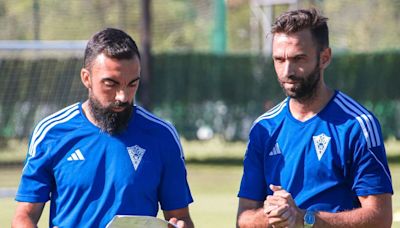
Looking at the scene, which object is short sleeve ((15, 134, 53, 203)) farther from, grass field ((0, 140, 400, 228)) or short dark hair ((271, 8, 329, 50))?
grass field ((0, 140, 400, 228))

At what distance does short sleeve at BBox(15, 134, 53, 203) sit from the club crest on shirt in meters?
0.41

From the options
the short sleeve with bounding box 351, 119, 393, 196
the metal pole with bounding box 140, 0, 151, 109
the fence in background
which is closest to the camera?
the short sleeve with bounding box 351, 119, 393, 196

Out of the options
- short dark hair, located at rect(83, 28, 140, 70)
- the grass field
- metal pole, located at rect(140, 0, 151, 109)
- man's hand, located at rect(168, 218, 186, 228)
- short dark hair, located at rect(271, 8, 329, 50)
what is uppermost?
short dark hair, located at rect(271, 8, 329, 50)

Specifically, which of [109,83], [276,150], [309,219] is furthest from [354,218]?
[109,83]

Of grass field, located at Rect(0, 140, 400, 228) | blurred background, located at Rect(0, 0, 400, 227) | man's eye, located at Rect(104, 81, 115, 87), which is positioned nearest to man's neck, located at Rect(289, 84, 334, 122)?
man's eye, located at Rect(104, 81, 115, 87)

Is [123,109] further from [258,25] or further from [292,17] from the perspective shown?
[258,25]

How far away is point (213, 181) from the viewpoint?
17781 mm

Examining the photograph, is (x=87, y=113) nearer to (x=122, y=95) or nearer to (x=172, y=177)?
(x=122, y=95)

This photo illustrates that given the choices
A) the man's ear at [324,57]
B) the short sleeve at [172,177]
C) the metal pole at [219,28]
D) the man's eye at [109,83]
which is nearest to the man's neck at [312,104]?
the man's ear at [324,57]

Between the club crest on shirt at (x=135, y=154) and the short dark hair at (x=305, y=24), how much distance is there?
95 cm

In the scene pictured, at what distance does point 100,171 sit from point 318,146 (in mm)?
1129

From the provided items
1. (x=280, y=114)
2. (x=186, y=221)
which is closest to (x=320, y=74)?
(x=280, y=114)

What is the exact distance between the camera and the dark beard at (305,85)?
5168 mm

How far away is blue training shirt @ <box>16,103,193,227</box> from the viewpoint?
500 centimetres
